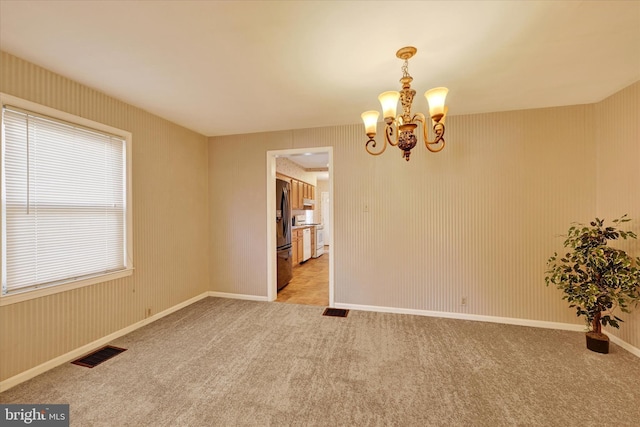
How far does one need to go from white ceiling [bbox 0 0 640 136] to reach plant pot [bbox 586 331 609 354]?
95.3 inches

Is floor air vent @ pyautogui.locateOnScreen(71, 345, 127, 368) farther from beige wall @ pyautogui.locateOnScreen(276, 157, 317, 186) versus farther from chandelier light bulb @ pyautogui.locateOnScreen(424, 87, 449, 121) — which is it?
beige wall @ pyautogui.locateOnScreen(276, 157, 317, 186)

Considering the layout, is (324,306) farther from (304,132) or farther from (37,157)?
(37,157)

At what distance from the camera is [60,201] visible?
234cm

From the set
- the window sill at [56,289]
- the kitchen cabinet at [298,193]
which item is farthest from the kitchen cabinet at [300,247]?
the window sill at [56,289]

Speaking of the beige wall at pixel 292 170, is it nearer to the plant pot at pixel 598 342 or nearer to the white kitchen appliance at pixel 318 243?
the white kitchen appliance at pixel 318 243

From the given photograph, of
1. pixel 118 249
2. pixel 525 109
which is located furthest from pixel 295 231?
pixel 525 109

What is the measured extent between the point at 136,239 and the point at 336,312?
8.66 feet

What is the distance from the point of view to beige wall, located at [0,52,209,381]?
2094mm

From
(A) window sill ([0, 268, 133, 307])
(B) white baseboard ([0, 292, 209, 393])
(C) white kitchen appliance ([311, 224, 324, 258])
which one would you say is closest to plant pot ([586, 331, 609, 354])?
(B) white baseboard ([0, 292, 209, 393])

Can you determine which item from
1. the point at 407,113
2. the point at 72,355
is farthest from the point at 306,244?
the point at 407,113

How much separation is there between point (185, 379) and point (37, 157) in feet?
7.25

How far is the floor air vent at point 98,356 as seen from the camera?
7.62 feet

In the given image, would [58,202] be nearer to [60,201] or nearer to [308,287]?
[60,201]

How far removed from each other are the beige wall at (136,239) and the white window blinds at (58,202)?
0.57 feet
